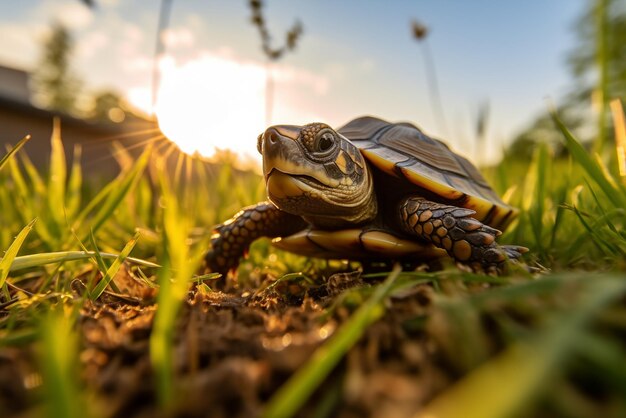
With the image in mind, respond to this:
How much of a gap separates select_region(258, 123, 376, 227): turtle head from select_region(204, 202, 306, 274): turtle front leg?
0.25 m

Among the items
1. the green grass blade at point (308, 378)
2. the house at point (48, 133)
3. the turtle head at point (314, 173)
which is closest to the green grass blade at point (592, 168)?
the turtle head at point (314, 173)

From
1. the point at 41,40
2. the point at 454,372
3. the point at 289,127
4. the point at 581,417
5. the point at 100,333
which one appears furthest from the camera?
the point at 41,40

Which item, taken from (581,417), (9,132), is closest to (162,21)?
(581,417)

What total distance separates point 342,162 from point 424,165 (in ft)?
1.16

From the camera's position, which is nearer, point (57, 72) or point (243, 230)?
Result: point (243, 230)

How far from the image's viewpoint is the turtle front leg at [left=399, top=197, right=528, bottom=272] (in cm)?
115

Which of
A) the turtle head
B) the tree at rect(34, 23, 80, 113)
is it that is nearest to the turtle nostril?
the turtle head

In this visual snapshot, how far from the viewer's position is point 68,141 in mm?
7816

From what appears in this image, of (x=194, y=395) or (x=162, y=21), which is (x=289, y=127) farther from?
(x=162, y=21)

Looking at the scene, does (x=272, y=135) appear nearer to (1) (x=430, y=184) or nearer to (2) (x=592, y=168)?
(1) (x=430, y=184)

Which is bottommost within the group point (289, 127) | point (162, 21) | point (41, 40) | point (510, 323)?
point (510, 323)

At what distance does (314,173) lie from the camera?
1312 millimetres

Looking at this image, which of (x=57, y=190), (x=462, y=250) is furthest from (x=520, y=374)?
(x=57, y=190)

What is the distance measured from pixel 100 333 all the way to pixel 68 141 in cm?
858
